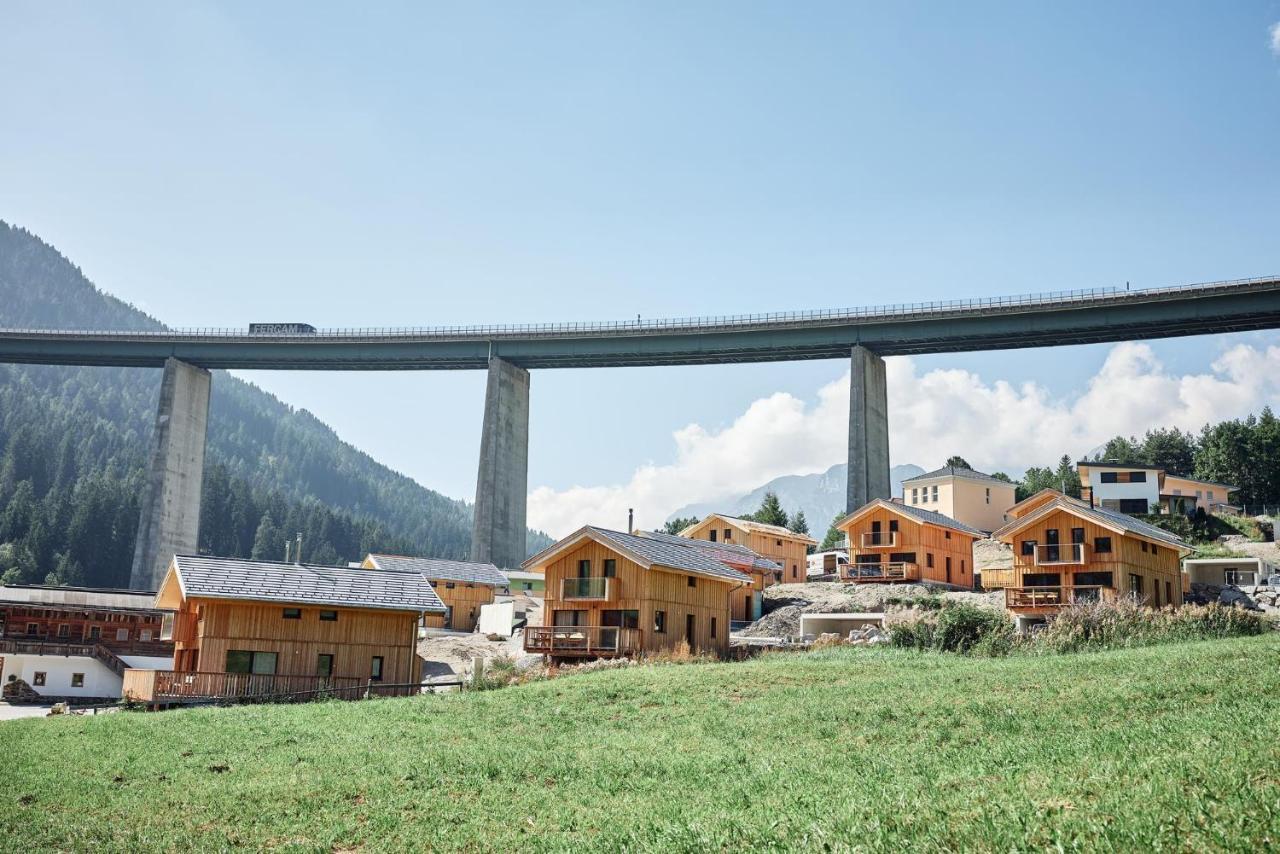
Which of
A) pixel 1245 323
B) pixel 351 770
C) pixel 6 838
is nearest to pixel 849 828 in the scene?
pixel 351 770

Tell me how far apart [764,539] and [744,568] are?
1325cm

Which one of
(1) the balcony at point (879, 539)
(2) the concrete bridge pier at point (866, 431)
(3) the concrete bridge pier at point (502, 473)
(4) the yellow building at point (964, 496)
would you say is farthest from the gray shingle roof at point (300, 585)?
(4) the yellow building at point (964, 496)

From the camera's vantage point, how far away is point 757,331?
307 feet

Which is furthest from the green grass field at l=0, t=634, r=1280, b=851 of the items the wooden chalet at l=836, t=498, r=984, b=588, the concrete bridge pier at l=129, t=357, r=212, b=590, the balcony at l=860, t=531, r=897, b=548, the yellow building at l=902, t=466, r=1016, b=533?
the concrete bridge pier at l=129, t=357, r=212, b=590

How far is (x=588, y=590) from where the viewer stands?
46.9 meters

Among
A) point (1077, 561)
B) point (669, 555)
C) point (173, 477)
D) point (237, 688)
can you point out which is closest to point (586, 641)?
point (669, 555)

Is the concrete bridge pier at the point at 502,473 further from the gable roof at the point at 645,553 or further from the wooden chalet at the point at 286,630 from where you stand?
the wooden chalet at the point at 286,630

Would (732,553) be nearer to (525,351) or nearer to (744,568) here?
(744,568)

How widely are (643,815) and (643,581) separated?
31451 mm

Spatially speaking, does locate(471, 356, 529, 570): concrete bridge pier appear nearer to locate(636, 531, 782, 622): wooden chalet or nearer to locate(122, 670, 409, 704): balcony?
locate(636, 531, 782, 622): wooden chalet

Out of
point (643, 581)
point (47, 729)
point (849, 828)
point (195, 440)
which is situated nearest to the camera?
point (849, 828)

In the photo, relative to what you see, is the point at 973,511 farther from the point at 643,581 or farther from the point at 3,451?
the point at 3,451

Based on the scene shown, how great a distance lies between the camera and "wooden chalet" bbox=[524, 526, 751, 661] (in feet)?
146

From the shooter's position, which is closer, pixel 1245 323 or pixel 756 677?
pixel 756 677
